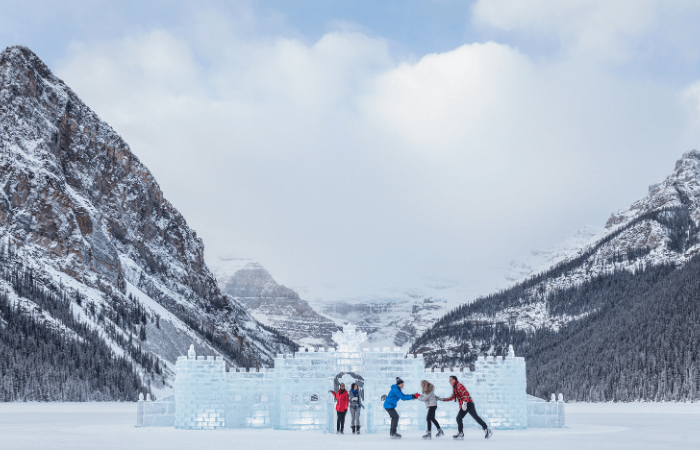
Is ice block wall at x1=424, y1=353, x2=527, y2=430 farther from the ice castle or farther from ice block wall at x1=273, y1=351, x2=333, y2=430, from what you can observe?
ice block wall at x1=273, y1=351, x2=333, y2=430

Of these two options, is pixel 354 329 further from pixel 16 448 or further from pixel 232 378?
pixel 16 448

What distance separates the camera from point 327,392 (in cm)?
5100

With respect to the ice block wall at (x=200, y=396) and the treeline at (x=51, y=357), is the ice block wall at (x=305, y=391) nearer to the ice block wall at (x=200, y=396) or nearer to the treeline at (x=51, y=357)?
the ice block wall at (x=200, y=396)

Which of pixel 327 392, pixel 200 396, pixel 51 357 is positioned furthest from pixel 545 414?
pixel 51 357

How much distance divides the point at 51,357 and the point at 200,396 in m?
133

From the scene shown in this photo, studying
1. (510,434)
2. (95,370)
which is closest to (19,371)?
(95,370)

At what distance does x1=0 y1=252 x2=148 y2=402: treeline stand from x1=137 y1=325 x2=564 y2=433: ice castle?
11496cm

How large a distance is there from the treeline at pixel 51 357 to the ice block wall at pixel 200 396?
114419 millimetres

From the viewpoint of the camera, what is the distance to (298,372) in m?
51.6

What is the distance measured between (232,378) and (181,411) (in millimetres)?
3786

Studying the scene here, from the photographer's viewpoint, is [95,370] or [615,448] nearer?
[615,448]

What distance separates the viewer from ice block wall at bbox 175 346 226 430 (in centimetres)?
5303

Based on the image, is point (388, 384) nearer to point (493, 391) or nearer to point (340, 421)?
point (340, 421)

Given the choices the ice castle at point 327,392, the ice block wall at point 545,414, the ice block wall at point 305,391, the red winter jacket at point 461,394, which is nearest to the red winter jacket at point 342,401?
the ice castle at point 327,392
